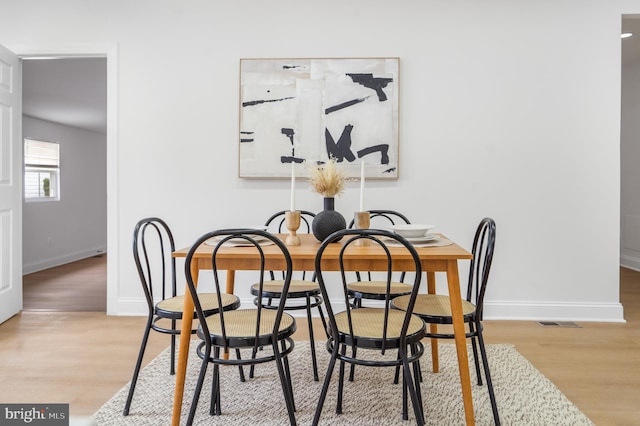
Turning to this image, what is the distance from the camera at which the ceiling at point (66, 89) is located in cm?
445

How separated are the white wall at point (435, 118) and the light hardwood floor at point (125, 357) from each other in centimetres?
32

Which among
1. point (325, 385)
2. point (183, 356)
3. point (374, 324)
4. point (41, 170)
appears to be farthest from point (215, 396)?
point (41, 170)

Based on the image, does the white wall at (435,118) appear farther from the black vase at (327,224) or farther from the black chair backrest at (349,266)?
the black chair backrest at (349,266)

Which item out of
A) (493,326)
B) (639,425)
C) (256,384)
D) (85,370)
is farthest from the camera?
(493,326)

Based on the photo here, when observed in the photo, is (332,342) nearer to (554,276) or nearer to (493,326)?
(493,326)

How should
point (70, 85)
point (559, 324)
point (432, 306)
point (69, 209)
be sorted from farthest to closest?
point (69, 209)
point (70, 85)
point (559, 324)
point (432, 306)

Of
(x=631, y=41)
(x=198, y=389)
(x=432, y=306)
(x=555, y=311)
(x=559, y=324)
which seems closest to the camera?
(x=198, y=389)

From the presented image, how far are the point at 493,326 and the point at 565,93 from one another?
181 cm

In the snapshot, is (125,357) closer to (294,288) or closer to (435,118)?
(294,288)

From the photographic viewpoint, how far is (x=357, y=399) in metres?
2.13

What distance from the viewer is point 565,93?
347cm

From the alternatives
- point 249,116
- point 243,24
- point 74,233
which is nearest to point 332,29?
point 243,24

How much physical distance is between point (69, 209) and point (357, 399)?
6745 millimetres

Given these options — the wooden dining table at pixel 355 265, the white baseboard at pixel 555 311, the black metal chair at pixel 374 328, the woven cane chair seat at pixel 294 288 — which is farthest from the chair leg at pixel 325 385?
the white baseboard at pixel 555 311
